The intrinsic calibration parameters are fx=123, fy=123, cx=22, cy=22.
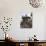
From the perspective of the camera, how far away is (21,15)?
274cm

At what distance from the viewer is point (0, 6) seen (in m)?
2.71

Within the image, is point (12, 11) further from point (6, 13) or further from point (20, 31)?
point (20, 31)

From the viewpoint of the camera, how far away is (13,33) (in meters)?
2.72

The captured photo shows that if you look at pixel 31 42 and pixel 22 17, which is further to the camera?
pixel 22 17

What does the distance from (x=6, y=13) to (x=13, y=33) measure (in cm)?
47

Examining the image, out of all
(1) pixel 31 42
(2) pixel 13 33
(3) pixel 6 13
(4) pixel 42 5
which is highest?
(4) pixel 42 5

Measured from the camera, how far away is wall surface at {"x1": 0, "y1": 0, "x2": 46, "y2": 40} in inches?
107

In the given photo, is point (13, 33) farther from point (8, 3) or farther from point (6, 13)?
point (8, 3)

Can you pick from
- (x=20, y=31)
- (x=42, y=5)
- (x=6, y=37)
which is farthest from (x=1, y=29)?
(x=42, y=5)

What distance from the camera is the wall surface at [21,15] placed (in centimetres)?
272

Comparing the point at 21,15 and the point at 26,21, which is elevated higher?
the point at 21,15

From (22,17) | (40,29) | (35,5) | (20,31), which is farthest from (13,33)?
(35,5)

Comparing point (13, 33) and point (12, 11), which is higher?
point (12, 11)

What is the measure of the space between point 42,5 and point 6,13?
2.73ft
